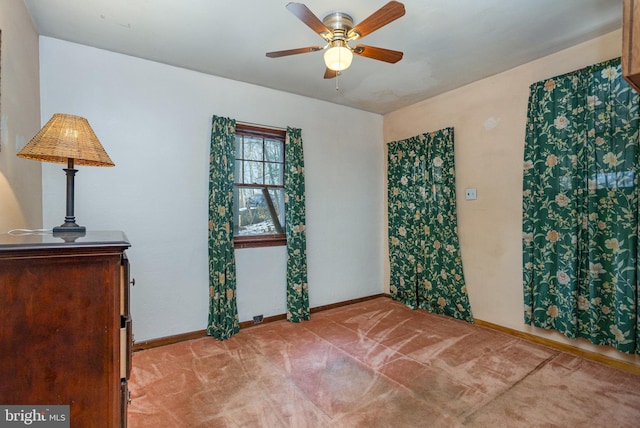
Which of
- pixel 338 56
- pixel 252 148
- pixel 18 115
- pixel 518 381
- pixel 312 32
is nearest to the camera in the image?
pixel 18 115

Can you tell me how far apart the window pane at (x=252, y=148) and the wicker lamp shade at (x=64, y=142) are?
1994mm

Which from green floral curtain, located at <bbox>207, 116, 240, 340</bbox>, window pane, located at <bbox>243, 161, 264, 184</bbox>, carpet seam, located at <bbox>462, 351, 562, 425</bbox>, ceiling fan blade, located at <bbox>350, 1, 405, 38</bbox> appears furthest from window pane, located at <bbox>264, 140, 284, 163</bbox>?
carpet seam, located at <bbox>462, 351, 562, 425</bbox>

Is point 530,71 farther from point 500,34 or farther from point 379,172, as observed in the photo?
point 379,172

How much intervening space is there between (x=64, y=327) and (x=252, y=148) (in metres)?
2.73

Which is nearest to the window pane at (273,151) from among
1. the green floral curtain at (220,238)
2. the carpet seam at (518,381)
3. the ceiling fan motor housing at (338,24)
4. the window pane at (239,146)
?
the window pane at (239,146)

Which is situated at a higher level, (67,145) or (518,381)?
(67,145)

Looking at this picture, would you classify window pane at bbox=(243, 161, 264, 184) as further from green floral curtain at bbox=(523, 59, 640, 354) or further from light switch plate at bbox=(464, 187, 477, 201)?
green floral curtain at bbox=(523, 59, 640, 354)

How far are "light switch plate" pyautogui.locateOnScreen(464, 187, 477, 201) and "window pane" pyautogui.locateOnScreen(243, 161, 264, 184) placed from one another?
2393 mm

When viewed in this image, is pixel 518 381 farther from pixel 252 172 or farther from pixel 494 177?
pixel 252 172

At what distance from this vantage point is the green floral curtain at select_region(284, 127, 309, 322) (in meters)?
3.46

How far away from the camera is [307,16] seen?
172 cm

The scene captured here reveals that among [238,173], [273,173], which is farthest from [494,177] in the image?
[238,173]

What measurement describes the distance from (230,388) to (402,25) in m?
3.01

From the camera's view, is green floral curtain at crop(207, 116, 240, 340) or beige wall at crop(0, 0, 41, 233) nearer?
beige wall at crop(0, 0, 41, 233)
